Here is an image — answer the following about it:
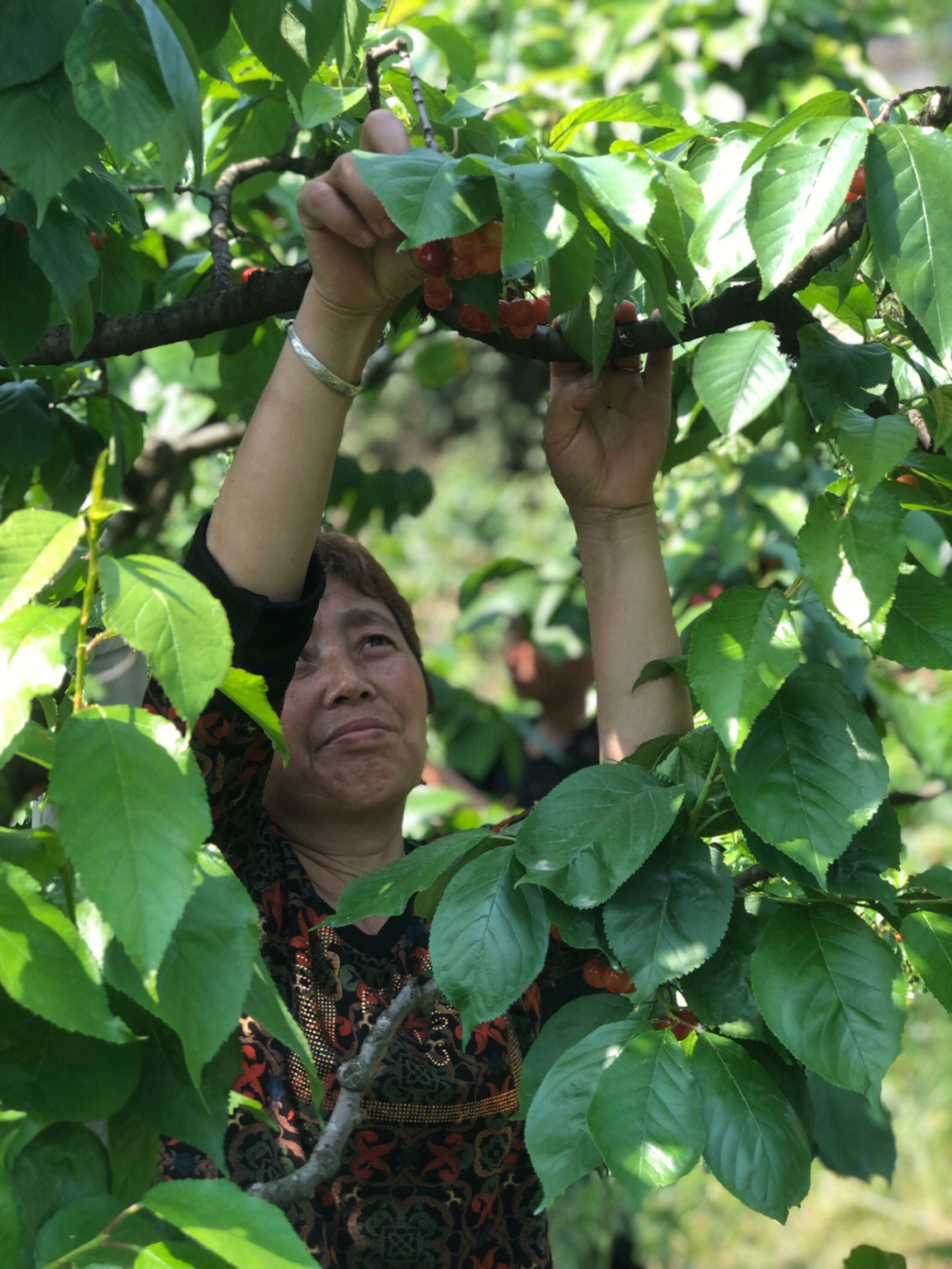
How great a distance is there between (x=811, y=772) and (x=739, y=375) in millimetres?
325

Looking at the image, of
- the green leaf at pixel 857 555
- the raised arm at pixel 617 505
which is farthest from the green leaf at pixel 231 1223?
the raised arm at pixel 617 505

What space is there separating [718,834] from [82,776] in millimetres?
424

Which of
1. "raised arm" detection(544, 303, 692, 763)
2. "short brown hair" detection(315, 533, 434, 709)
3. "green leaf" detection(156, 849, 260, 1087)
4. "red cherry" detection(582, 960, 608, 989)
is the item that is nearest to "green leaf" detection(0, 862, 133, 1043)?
"green leaf" detection(156, 849, 260, 1087)

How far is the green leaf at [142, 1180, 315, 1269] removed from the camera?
505mm

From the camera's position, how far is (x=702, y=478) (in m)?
2.57

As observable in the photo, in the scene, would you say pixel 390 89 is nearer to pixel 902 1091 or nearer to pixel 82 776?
pixel 82 776

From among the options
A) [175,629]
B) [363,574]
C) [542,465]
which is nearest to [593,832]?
[175,629]

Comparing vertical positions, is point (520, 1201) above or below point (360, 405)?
above

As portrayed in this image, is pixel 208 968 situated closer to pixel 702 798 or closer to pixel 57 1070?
pixel 57 1070

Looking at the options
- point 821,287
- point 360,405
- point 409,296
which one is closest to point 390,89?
point 409,296

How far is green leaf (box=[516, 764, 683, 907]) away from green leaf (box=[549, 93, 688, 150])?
431 millimetres

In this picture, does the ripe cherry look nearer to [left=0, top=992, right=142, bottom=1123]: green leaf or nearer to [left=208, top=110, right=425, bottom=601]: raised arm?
[left=208, top=110, right=425, bottom=601]: raised arm

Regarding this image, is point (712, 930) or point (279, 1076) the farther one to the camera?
point (279, 1076)

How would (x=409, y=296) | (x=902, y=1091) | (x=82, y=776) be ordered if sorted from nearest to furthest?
(x=82, y=776) < (x=409, y=296) < (x=902, y=1091)
